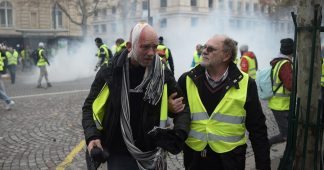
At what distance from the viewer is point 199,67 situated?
316 centimetres

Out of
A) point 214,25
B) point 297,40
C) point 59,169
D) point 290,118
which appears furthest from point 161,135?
point 214,25

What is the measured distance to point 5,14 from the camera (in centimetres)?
3984

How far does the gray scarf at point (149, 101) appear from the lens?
107 inches

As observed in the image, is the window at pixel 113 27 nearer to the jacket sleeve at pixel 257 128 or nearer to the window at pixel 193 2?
the window at pixel 193 2

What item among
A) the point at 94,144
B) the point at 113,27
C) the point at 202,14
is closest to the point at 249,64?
the point at 94,144

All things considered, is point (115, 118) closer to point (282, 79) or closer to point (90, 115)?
point (90, 115)

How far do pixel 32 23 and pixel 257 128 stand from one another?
41854mm

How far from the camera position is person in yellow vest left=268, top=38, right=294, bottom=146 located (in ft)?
17.7

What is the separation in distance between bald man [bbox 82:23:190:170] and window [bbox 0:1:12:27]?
40585 millimetres

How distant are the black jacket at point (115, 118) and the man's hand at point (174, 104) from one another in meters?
0.04

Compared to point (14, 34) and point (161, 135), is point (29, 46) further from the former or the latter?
point (161, 135)

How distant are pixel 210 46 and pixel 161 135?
838mm

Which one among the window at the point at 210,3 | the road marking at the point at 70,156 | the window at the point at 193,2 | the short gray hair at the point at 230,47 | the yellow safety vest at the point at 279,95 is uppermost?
the window at the point at 193,2

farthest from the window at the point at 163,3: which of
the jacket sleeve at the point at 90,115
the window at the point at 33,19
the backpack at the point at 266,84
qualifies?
the jacket sleeve at the point at 90,115
